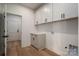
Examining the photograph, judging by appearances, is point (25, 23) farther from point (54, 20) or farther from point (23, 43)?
point (54, 20)

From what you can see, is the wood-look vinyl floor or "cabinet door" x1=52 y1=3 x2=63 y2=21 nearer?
the wood-look vinyl floor

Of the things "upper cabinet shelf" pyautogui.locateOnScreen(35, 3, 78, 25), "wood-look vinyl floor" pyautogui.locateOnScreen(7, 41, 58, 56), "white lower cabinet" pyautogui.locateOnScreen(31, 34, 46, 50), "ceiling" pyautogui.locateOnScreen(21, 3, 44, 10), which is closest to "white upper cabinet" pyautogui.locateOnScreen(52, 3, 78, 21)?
"upper cabinet shelf" pyautogui.locateOnScreen(35, 3, 78, 25)

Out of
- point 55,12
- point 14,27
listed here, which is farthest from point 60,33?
point 14,27

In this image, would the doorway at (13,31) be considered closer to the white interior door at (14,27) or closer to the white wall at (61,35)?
the white interior door at (14,27)

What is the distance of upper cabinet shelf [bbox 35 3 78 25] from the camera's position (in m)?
1.39

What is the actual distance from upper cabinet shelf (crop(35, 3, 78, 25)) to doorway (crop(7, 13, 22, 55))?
1.06 feet

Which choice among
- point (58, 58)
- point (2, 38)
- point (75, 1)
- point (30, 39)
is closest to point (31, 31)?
point (30, 39)

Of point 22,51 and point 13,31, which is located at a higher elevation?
point 13,31

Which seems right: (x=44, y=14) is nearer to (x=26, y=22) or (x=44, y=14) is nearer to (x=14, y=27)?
(x=26, y=22)

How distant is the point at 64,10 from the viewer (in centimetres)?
145

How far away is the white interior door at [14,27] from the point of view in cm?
133

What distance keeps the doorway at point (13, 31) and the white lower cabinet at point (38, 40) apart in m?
0.24

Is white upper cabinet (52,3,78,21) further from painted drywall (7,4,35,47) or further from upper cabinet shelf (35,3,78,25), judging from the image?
painted drywall (7,4,35,47)

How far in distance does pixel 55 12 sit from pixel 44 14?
21cm
